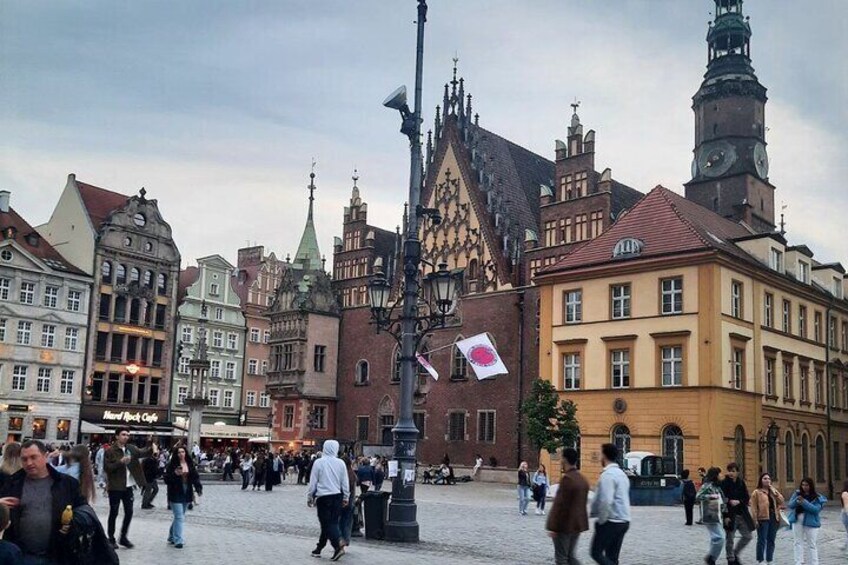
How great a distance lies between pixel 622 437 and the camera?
40562mm

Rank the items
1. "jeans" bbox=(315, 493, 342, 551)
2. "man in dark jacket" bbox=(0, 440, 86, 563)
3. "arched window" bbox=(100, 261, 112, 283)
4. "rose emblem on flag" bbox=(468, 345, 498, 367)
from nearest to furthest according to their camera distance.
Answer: "man in dark jacket" bbox=(0, 440, 86, 563)
"jeans" bbox=(315, 493, 342, 551)
"rose emblem on flag" bbox=(468, 345, 498, 367)
"arched window" bbox=(100, 261, 112, 283)

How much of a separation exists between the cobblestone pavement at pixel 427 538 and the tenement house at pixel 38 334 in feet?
108

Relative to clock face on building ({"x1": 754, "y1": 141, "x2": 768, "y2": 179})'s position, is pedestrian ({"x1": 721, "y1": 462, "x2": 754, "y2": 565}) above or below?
below

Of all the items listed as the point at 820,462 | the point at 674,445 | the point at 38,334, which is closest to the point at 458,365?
the point at 674,445

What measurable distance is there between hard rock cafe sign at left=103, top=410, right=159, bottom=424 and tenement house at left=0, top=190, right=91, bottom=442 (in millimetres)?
2592

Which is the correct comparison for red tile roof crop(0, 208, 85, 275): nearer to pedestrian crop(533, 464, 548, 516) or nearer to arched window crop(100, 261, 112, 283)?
arched window crop(100, 261, 112, 283)

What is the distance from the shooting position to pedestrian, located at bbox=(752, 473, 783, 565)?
1609 cm

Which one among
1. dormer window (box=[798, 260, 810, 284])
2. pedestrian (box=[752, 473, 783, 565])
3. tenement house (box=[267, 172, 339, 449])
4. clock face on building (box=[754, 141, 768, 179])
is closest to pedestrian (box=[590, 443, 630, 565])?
pedestrian (box=[752, 473, 783, 565])

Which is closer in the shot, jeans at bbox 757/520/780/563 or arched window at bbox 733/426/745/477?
jeans at bbox 757/520/780/563

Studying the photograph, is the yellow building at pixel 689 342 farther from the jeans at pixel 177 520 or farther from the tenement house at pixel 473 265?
the jeans at pixel 177 520

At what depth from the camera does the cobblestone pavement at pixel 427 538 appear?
16.0 metres

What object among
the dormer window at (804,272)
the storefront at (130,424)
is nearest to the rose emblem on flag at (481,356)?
the dormer window at (804,272)

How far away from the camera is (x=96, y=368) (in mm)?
65062

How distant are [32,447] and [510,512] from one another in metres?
24.1
